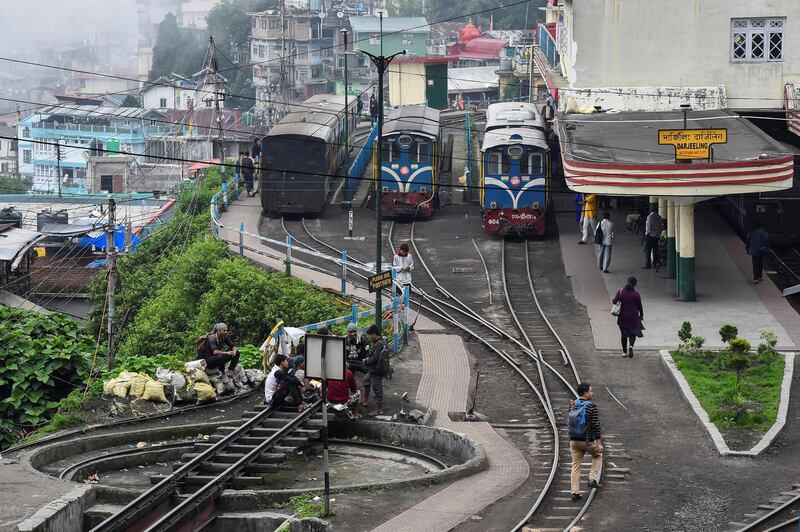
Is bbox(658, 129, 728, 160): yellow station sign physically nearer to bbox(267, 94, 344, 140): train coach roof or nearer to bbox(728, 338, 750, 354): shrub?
bbox(728, 338, 750, 354): shrub

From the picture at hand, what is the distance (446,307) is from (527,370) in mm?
5449

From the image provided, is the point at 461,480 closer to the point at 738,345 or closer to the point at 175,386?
the point at 175,386

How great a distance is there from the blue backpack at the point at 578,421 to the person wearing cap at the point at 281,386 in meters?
5.13

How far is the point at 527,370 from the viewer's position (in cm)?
2414

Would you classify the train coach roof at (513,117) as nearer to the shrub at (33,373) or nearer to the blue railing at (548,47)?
the blue railing at (548,47)

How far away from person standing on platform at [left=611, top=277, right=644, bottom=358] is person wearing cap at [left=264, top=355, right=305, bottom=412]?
6983 millimetres

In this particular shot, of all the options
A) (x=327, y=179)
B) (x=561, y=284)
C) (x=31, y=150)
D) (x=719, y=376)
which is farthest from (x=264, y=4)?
(x=719, y=376)

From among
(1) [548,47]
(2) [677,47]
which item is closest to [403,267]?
(2) [677,47]

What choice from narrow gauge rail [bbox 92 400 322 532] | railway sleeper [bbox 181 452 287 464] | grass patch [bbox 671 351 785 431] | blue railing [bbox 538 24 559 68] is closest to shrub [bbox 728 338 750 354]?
grass patch [bbox 671 351 785 431]

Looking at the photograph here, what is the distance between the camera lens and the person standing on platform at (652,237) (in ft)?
101

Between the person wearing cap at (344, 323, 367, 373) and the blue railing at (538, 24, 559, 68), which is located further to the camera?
the blue railing at (538, 24, 559, 68)

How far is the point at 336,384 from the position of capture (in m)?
19.9

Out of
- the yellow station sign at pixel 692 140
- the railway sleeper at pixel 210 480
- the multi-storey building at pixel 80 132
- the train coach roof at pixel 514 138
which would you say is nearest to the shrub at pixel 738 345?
the yellow station sign at pixel 692 140

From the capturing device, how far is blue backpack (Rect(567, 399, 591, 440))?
52.6 feet
